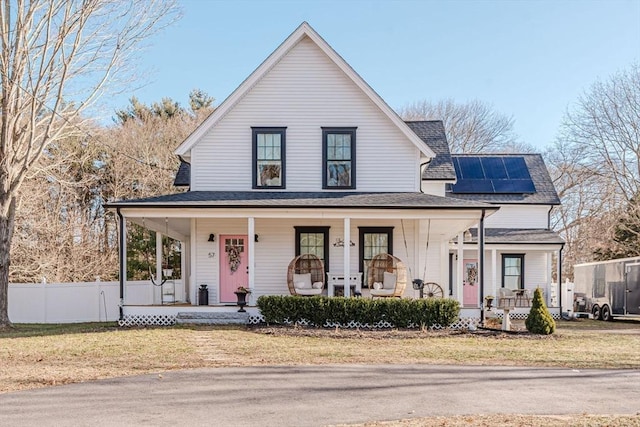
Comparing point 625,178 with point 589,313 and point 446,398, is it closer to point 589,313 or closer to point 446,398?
point 589,313

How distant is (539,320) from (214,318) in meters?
8.01

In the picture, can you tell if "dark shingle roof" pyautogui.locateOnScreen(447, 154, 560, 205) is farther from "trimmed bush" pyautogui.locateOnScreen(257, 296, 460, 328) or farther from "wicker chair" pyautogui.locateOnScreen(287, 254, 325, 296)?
"trimmed bush" pyautogui.locateOnScreen(257, 296, 460, 328)

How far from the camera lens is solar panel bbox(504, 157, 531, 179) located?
83.1 feet

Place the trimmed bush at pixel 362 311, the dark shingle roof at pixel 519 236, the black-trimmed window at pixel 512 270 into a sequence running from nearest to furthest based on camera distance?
the trimmed bush at pixel 362 311 < the dark shingle roof at pixel 519 236 < the black-trimmed window at pixel 512 270

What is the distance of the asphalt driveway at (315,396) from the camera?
22.1 ft

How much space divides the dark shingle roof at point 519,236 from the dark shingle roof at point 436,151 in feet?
10.7

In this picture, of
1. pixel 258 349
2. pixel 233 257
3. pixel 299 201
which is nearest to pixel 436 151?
pixel 299 201

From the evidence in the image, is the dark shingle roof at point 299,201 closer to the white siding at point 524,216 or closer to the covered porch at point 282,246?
the covered porch at point 282,246

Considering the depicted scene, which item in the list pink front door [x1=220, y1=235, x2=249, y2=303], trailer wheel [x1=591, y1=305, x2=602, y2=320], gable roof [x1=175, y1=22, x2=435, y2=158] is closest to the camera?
gable roof [x1=175, y1=22, x2=435, y2=158]

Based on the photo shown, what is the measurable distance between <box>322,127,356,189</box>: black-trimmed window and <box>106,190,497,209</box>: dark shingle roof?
46 centimetres

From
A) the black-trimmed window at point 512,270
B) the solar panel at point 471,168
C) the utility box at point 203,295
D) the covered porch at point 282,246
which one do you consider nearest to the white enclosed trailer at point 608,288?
the black-trimmed window at point 512,270

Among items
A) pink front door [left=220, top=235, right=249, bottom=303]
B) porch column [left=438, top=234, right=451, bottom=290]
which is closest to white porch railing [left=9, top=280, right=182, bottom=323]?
pink front door [left=220, top=235, right=249, bottom=303]

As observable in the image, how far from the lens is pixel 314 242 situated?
1777 centimetres

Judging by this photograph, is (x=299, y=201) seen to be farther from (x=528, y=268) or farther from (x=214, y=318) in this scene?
(x=528, y=268)
